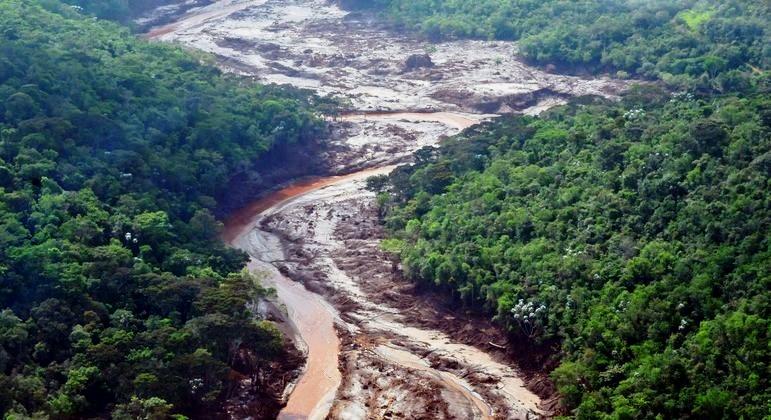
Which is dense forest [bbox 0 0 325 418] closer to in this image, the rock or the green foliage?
the green foliage

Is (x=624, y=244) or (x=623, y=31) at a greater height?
(x=623, y=31)

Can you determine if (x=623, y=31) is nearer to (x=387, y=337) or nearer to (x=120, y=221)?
(x=387, y=337)

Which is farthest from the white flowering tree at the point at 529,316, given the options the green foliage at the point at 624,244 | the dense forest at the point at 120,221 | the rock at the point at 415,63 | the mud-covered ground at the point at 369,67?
the rock at the point at 415,63

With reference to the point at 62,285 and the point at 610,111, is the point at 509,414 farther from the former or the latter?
the point at 610,111

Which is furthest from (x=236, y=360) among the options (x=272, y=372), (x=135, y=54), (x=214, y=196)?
(x=135, y=54)

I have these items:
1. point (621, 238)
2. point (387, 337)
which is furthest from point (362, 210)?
point (621, 238)

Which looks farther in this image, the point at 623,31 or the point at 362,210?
the point at 623,31
